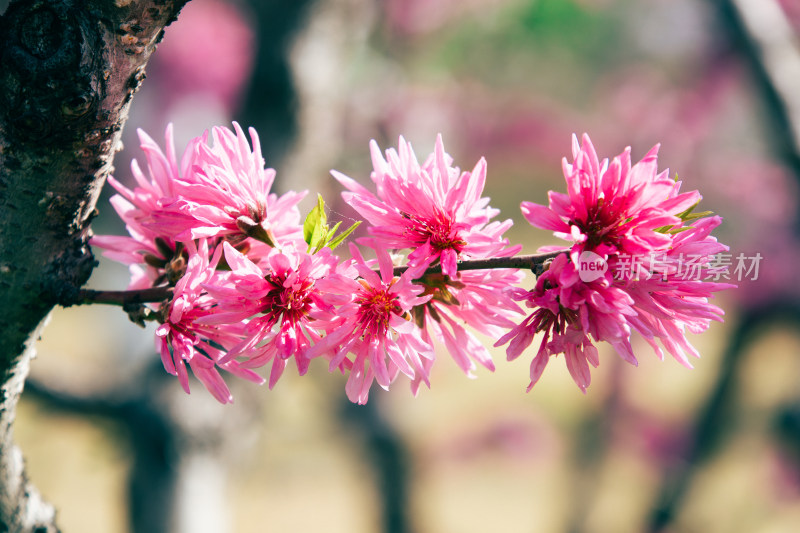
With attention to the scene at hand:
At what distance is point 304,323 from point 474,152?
4515mm

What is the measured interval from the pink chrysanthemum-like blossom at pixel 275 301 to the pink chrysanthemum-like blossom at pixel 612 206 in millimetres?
166

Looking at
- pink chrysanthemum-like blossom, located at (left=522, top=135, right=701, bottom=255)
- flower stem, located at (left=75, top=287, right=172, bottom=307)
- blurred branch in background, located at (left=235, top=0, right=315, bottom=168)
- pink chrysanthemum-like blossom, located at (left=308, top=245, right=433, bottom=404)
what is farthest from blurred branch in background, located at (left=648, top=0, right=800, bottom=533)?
flower stem, located at (left=75, top=287, right=172, bottom=307)

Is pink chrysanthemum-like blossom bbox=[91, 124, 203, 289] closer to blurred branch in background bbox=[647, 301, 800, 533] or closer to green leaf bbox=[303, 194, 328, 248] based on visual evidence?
green leaf bbox=[303, 194, 328, 248]

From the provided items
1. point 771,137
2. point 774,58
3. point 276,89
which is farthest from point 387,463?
point 774,58

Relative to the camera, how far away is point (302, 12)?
5.52ft

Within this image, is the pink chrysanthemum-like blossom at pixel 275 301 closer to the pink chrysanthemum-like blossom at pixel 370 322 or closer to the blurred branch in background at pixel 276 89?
the pink chrysanthemum-like blossom at pixel 370 322

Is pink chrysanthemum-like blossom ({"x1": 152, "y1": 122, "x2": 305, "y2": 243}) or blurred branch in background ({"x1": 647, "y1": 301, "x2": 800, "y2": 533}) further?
blurred branch in background ({"x1": 647, "y1": 301, "x2": 800, "y2": 533})

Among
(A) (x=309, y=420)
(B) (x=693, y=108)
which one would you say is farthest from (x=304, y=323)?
(B) (x=693, y=108)

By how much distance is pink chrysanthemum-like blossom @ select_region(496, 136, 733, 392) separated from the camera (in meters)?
0.39

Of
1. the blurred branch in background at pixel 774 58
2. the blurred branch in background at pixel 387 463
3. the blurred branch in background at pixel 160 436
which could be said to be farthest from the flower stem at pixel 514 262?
the blurred branch in background at pixel 387 463

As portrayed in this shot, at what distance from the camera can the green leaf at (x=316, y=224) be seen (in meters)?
0.44

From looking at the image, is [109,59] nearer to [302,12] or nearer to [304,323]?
[304,323]

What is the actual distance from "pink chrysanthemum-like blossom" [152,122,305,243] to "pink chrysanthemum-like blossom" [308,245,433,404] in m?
0.08

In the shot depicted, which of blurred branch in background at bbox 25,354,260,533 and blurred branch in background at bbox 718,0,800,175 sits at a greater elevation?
blurred branch in background at bbox 718,0,800,175
